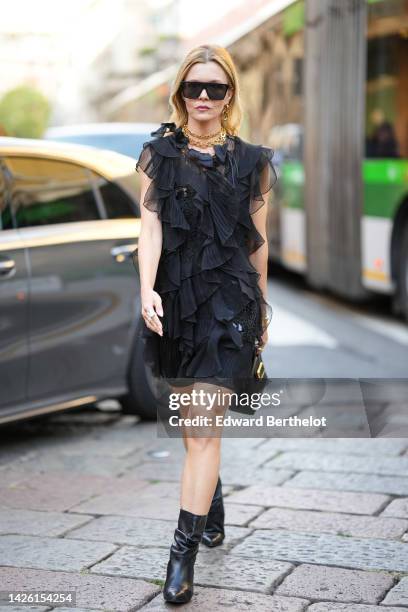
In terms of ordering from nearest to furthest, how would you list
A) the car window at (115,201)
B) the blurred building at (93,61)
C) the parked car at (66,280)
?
the parked car at (66,280), the car window at (115,201), the blurred building at (93,61)

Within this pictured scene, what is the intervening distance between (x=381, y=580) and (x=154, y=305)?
1112 mm

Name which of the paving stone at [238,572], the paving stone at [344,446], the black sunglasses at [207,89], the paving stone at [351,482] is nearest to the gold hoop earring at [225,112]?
the black sunglasses at [207,89]

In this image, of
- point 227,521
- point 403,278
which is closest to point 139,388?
point 227,521

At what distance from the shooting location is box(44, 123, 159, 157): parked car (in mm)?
A: 7745

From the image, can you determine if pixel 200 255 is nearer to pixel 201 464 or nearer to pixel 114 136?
pixel 201 464

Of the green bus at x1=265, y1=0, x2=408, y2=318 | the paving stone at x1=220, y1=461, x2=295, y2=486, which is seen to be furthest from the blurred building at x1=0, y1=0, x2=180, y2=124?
the paving stone at x1=220, y1=461, x2=295, y2=486

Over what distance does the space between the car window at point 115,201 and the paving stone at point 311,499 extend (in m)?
1.74

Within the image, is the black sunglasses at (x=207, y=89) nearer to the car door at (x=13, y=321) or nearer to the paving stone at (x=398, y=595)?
the paving stone at (x=398, y=595)

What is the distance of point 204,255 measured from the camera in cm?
349

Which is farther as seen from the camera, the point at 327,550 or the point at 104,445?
the point at 104,445

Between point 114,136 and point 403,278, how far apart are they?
115 inches

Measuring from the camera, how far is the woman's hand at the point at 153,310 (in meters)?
3.43

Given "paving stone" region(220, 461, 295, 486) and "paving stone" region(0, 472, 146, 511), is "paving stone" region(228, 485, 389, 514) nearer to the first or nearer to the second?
"paving stone" region(220, 461, 295, 486)

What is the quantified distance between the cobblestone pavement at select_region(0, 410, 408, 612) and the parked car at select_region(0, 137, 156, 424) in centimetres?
31
